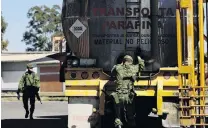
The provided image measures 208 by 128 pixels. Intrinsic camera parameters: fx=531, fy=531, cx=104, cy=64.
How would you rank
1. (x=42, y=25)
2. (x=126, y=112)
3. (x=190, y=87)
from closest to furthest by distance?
(x=190, y=87) → (x=126, y=112) → (x=42, y=25)

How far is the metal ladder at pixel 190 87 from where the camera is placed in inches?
331

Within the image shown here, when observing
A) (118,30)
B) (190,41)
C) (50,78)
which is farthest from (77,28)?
(50,78)

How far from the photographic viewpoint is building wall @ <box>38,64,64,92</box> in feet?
120

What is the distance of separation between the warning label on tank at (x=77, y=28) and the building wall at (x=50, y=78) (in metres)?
27.0

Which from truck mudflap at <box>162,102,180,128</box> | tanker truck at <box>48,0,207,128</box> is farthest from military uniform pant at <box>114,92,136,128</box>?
truck mudflap at <box>162,102,180,128</box>

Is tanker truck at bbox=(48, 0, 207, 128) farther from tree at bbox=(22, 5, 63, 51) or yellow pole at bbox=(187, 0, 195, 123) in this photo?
tree at bbox=(22, 5, 63, 51)

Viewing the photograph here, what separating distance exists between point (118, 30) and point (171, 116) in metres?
1.85

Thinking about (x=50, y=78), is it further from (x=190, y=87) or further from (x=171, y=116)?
(x=190, y=87)

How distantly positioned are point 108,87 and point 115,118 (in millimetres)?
576

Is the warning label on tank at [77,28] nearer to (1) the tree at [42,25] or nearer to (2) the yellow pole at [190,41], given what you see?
(2) the yellow pole at [190,41]

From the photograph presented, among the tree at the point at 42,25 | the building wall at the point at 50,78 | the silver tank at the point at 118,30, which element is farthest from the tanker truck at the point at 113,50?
the tree at the point at 42,25

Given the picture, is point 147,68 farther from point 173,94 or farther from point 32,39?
point 32,39

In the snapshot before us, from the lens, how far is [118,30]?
970 cm

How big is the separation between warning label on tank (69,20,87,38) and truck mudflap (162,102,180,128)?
2032 millimetres
